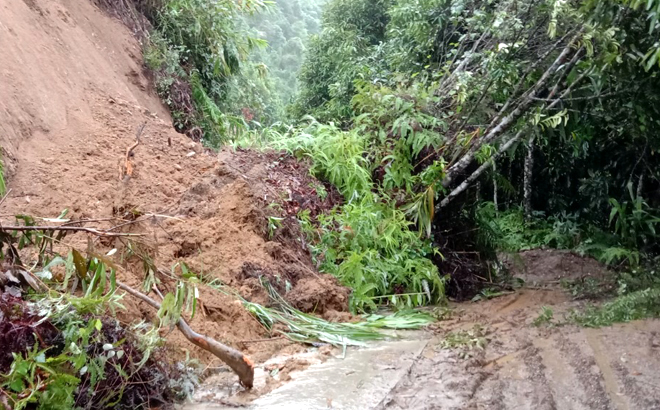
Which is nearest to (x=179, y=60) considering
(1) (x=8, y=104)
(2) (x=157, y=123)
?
(2) (x=157, y=123)

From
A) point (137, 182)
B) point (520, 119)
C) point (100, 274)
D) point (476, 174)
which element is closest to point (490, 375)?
point (100, 274)

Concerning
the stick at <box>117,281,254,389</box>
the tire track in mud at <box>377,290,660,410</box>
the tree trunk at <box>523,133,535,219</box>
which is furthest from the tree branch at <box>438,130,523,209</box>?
the tree trunk at <box>523,133,535,219</box>

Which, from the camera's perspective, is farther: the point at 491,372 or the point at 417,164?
the point at 417,164

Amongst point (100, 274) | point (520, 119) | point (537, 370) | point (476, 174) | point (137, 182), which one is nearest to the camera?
point (100, 274)

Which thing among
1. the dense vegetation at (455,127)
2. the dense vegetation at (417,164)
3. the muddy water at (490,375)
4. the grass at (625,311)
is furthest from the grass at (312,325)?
the grass at (625,311)

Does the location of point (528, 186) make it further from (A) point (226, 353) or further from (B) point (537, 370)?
(A) point (226, 353)

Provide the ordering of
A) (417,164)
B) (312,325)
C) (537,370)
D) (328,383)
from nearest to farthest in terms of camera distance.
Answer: (328,383) < (537,370) < (312,325) < (417,164)

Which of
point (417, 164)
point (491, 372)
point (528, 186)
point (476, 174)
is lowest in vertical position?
point (528, 186)

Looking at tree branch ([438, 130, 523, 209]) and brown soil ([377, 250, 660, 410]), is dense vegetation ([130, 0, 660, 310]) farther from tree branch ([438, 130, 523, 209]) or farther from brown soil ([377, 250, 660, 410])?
brown soil ([377, 250, 660, 410])

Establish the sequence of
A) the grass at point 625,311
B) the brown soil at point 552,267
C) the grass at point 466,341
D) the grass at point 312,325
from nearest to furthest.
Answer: the grass at point 466,341
the grass at point 312,325
the grass at point 625,311
the brown soil at point 552,267

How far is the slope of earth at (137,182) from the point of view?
439 centimetres

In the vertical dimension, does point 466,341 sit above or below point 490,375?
below

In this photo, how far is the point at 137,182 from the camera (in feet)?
17.6

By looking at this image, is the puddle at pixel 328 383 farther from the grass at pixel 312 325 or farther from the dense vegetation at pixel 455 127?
the dense vegetation at pixel 455 127
